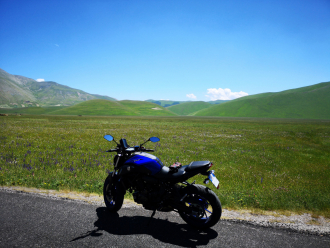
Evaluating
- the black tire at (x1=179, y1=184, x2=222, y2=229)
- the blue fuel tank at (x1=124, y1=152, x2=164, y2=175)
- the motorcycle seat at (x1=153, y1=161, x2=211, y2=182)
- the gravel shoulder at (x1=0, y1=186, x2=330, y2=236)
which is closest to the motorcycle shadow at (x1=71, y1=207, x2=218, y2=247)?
the black tire at (x1=179, y1=184, x2=222, y2=229)

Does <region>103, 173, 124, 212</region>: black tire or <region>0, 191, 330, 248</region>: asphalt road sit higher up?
<region>103, 173, 124, 212</region>: black tire

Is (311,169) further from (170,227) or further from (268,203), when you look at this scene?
(170,227)

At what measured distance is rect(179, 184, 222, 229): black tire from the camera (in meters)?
4.46

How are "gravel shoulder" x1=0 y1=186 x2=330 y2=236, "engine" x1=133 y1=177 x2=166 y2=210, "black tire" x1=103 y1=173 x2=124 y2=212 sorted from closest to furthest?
"gravel shoulder" x1=0 y1=186 x2=330 y2=236, "engine" x1=133 y1=177 x2=166 y2=210, "black tire" x1=103 y1=173 x2=124 y2=212

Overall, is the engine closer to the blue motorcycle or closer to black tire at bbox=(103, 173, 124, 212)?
the blue motorcycle

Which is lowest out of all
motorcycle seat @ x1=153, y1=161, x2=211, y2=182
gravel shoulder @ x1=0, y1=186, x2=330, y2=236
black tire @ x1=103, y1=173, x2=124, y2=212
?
gravel shoulder @ x1=0, y1=186, x2=330, y2=236

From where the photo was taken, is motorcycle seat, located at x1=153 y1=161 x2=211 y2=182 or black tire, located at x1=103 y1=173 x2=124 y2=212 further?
black tire, located at x1=103 y1=173 x2=124 y2=212

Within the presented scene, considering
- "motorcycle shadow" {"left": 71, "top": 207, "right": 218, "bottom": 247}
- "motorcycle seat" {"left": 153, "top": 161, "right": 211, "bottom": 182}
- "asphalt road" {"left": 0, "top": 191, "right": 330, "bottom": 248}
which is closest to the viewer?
"asphalt road" {"left": 0, "top": 191, "right": 330, "bottom": 248}

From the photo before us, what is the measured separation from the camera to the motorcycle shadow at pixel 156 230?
426 cm

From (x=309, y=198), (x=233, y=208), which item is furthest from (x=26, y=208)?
(x=309, y=198)

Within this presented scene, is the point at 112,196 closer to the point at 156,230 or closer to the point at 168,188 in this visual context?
the point at 156,230

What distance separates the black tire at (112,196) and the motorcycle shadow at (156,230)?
294mm

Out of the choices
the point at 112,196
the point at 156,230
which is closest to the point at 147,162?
the point at 156,230

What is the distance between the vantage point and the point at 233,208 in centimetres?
592
